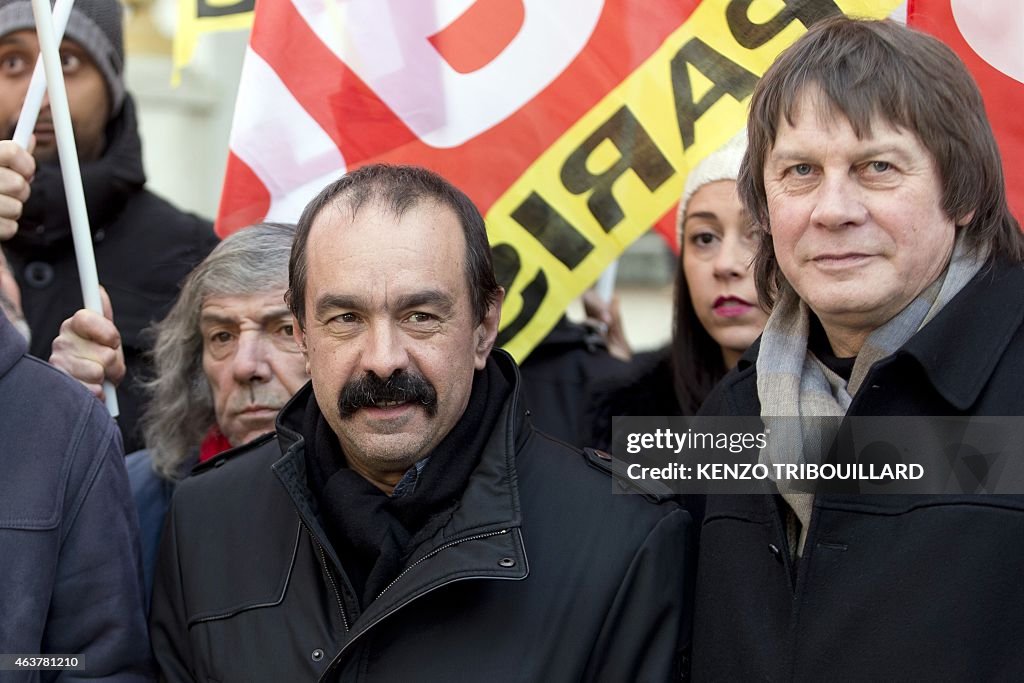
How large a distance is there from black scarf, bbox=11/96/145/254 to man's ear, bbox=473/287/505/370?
154 cm

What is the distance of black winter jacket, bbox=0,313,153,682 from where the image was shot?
8.84 ft

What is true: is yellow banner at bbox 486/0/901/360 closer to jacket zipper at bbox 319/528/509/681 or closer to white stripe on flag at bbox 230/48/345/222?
white stripe on flag at bbox 230/48/345/222

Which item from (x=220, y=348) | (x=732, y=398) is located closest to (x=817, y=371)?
(x=732, y=398)

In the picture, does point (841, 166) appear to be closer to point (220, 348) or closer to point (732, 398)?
point (732, 398)

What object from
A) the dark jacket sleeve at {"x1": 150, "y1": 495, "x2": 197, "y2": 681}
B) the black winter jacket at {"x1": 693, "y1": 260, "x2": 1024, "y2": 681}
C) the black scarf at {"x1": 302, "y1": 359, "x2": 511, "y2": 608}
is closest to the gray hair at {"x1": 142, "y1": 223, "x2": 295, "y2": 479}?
the dark jacket sleeve at {"x1": 150, "y1": 495, "x2": 197, "y2": 681}

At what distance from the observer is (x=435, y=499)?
2.79 metres

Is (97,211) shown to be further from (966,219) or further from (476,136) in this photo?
(966,219)

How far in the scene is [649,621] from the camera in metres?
2.77

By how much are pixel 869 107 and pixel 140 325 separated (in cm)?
245

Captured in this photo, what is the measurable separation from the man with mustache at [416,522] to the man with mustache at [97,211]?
1272mm

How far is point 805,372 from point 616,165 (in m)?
1.26

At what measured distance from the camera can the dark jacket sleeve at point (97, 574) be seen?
2.79 m

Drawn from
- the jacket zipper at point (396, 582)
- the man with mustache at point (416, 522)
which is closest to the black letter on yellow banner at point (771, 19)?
the man with mustache at point (416, 522)

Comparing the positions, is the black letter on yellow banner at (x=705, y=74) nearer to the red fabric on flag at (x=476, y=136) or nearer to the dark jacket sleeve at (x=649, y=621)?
the red fabric on flag at (x=476, y=136)
